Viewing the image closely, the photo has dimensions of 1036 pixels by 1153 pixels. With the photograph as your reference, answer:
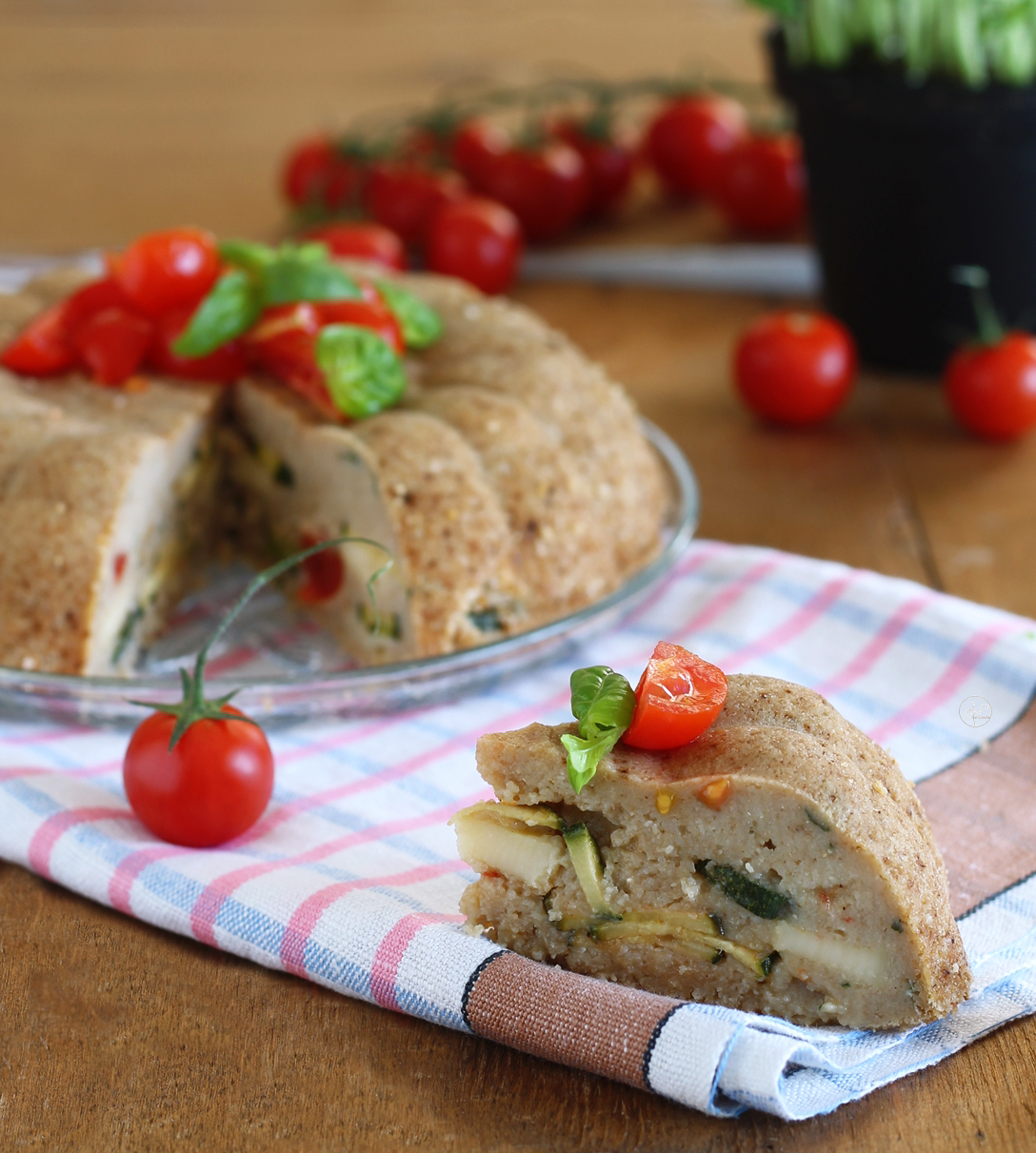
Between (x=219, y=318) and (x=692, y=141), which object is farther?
(x=692, y=141)

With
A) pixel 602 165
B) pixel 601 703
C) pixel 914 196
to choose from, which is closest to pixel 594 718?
pixel 601 703

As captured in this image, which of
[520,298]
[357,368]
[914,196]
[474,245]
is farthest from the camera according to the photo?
[520,298]

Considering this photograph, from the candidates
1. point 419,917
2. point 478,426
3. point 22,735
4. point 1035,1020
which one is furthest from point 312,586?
point 1035,1020

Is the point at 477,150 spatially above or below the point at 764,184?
above

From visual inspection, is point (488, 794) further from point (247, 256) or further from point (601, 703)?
point (247, 256)

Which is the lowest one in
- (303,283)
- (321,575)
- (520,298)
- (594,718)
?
(520,298)

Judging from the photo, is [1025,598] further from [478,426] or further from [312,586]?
[312,586]

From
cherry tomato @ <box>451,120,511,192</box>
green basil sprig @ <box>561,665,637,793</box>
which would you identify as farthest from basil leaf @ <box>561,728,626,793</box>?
cherry tomato @ <box>451,120,511,192</box>
